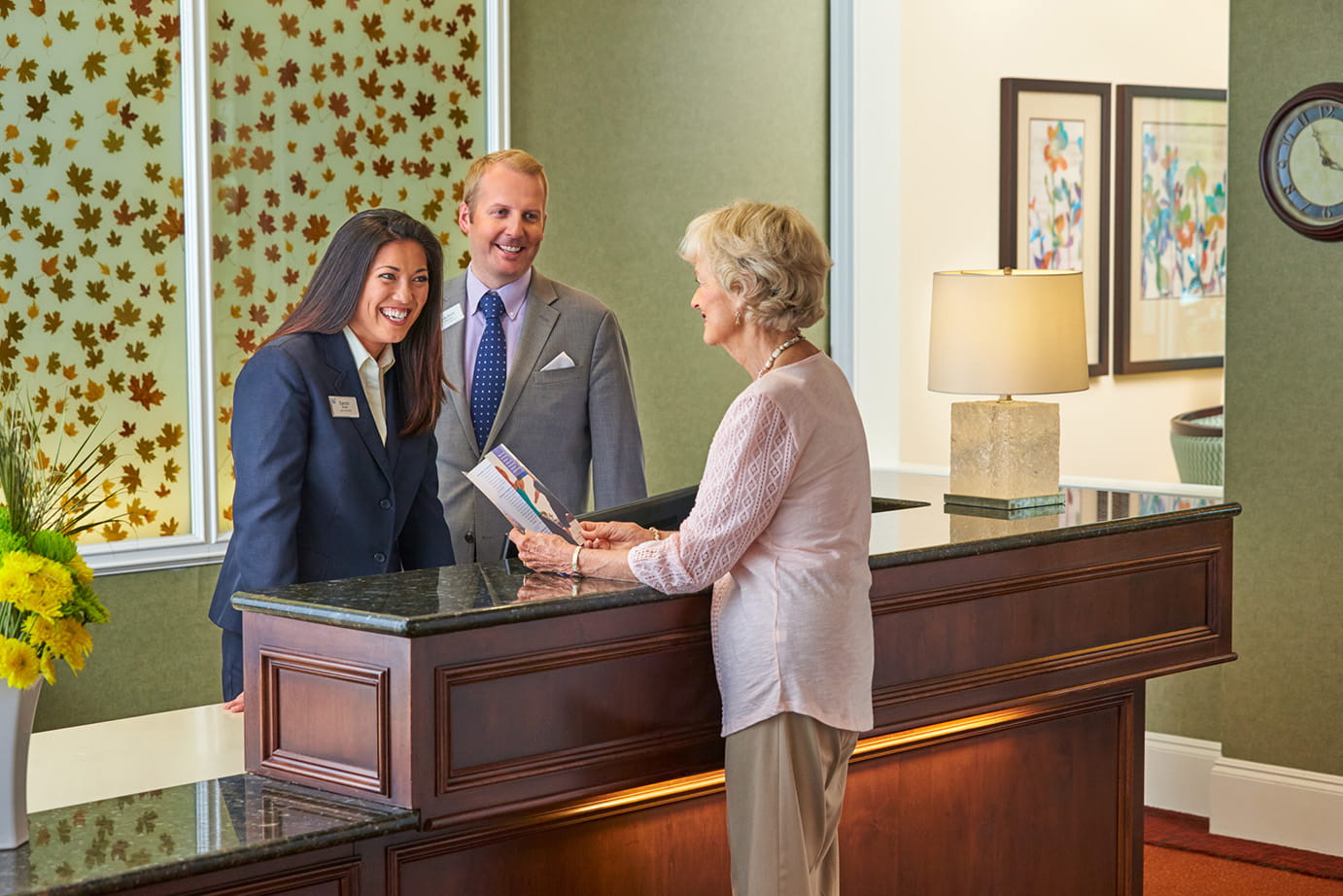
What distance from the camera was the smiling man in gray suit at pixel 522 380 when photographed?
3883 mm

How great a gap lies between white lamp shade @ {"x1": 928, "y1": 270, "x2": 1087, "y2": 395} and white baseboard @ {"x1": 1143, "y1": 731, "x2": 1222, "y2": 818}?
2245 mm

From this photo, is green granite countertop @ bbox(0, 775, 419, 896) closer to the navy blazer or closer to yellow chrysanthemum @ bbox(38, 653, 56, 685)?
yellow chrysanthemum @ bbox(38, 653, 56, 685)

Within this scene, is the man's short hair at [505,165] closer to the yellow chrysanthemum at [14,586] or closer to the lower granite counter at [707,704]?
the lower granite counter at [707,704]

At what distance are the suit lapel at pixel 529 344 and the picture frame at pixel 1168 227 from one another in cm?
445

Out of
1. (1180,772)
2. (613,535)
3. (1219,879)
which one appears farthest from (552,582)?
(1180,772)

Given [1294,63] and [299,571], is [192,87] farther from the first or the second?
[1294,63]

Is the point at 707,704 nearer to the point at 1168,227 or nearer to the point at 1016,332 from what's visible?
the point at 1016,332

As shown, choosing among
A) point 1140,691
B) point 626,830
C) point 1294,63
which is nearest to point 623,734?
point 626,830

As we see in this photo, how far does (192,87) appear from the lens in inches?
188

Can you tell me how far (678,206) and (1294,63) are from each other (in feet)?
7.42

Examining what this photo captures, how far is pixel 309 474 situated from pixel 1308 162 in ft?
11.2

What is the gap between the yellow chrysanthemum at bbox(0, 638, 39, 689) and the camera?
6.82 feet

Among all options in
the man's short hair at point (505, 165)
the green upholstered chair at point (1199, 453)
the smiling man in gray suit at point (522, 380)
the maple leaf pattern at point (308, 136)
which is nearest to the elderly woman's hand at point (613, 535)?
the smiling man in gray suit at point (522, 380)

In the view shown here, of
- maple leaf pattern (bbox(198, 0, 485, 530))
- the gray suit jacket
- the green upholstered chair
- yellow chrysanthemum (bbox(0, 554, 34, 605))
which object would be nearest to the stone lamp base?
the gray suit jacket
